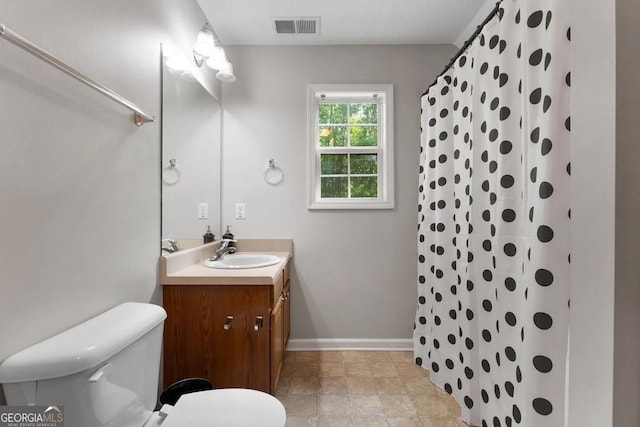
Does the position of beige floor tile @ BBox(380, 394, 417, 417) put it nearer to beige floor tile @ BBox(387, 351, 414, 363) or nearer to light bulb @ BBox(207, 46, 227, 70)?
beige floor tile @ BBox(387, 351, 414, 363)

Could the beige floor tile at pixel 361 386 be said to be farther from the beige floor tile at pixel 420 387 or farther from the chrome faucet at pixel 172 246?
the chrome faucet at pixel 172 246

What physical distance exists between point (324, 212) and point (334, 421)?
55.9 inches

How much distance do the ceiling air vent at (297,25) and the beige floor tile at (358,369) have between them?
8.23 feet

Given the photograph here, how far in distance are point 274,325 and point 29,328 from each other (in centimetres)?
105

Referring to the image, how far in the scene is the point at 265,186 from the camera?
2480 millimetres

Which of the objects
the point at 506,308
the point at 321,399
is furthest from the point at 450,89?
the point at 321,399

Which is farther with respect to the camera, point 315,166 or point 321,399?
point 315,166

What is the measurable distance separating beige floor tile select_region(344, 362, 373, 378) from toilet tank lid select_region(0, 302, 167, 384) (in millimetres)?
1547

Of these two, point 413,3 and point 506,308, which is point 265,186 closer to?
point 413,3

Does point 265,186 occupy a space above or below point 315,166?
below

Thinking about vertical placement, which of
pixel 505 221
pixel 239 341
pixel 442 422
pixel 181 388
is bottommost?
pixel 442 422

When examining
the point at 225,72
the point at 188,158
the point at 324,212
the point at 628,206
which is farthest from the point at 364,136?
the point at 628,206

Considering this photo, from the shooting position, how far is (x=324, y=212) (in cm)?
249

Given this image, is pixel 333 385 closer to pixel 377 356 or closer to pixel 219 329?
pixel 377 356
